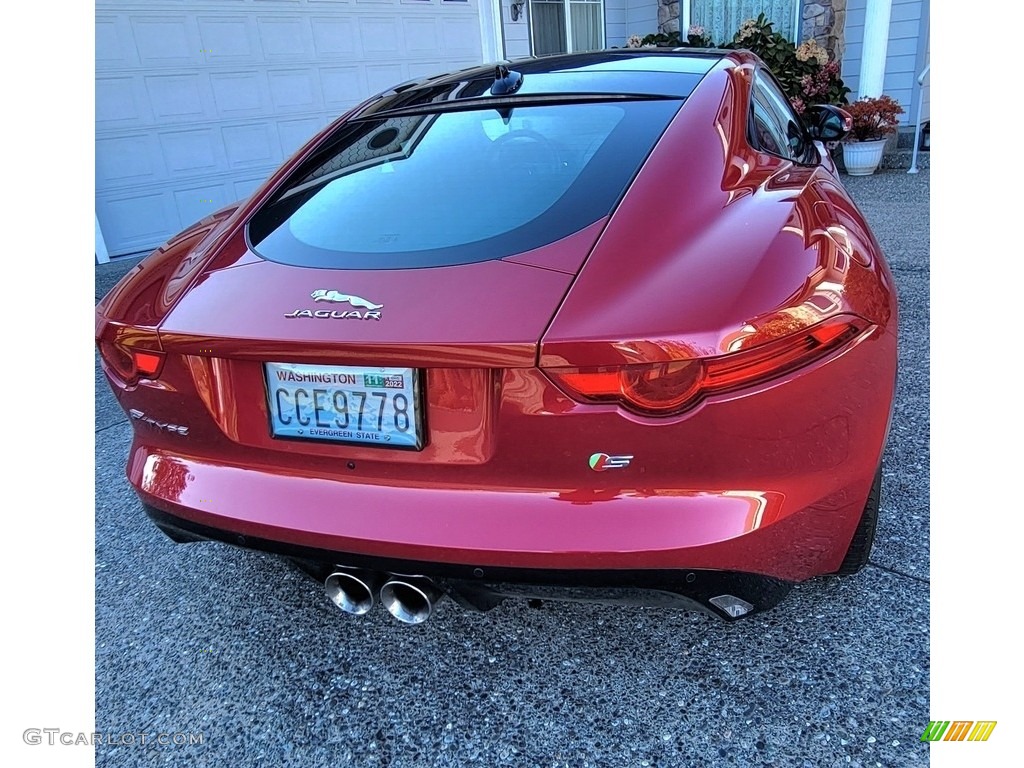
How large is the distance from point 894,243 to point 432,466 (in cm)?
507

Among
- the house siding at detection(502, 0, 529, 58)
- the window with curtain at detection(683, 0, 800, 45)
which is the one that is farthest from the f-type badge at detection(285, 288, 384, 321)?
the window with curtain at detection(683, 0, 800, 45)

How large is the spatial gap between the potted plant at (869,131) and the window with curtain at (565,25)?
3547mm

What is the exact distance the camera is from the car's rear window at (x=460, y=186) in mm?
1671

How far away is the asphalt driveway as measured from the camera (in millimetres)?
1704

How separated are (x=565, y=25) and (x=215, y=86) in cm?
498

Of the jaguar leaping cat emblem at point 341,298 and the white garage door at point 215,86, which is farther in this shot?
the white garage door at point 215,86

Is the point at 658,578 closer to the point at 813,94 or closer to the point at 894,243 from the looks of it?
the point at 894,243

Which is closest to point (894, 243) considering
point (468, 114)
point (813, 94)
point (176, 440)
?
point (813, 94)

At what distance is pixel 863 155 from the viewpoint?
7801 millimetres

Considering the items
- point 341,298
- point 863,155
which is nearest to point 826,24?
point 863,155

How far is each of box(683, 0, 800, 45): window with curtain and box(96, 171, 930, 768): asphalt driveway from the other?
8421mm

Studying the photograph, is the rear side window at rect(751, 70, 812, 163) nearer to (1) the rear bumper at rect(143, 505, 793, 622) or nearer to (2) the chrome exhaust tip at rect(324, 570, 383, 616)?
(1) the rear bumper at rect(143, 505, 793, 622)

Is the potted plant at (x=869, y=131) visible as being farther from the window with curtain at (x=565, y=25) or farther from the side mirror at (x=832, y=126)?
the side mirror at (x=832, y=126)

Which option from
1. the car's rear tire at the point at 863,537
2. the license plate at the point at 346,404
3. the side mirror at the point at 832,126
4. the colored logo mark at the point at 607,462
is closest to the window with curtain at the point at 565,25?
the side mirror at the point at 832,126
